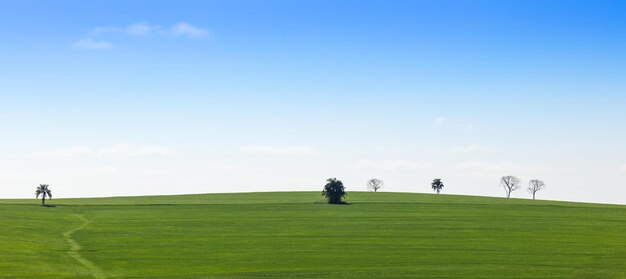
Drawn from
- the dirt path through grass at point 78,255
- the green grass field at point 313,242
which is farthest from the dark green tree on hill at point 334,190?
the dirt path through grass at point 78,255

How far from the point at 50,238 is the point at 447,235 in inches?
1372

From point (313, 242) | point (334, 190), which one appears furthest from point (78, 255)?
point (334, 190)

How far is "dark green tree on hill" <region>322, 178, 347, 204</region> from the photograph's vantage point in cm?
10431

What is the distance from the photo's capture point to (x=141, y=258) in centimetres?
4975

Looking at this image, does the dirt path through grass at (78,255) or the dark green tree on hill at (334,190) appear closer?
the dirt path through grass at (78,255)

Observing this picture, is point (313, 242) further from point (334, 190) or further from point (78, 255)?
point (334, 190)

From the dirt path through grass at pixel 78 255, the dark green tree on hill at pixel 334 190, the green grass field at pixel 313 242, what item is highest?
the dark green tree on hill at pixel 334 190

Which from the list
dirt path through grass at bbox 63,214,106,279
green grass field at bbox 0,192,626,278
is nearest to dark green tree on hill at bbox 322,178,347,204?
green grass field at bbox 0,192,626,278

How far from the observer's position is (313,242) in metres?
58.6

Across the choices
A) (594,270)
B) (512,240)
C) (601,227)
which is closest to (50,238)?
(512,240)

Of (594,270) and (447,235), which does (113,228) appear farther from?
(594,270)

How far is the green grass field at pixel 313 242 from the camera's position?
4512 centimetres

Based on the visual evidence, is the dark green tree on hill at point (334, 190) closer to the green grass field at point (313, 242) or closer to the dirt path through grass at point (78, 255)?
the green grass field at point (313, 242)

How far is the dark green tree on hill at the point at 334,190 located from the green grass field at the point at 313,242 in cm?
1077
